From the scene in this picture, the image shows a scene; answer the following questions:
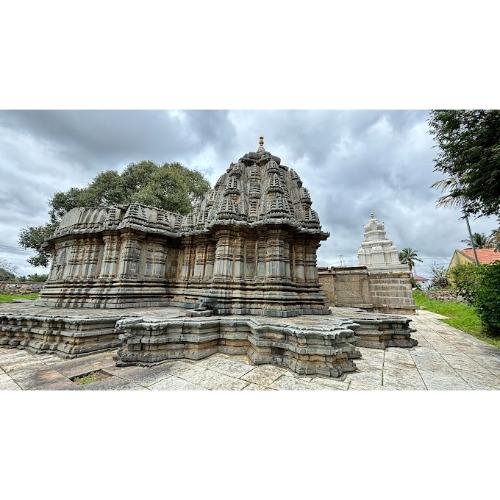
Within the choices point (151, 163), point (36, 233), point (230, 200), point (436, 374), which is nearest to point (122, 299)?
point (230, 200)

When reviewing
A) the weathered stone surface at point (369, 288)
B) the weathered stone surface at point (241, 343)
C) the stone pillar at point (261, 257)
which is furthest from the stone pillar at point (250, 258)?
the weathered stone surface at point (369, 288)

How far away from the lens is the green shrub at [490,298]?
7.81 metres

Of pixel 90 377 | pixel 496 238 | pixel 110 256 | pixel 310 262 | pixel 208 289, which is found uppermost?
pixel 496 238

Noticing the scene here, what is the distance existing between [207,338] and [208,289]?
10.2 feet

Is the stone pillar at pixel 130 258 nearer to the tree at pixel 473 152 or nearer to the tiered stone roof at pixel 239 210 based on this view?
the tiered stone roof at pixel 239 210

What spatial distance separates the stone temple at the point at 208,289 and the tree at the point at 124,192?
30.7ft

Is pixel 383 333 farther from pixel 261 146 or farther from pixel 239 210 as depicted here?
pixel 261 146

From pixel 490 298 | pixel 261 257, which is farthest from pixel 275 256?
pixel 490 298

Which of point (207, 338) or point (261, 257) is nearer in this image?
point (207, 338)

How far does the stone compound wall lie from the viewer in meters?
14.5

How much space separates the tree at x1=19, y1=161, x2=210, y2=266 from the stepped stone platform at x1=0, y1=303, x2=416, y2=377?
46.9 feet

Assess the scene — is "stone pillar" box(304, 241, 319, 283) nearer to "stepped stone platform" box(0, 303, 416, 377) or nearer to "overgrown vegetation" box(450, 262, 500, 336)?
"stepped stone platform" box(0, 303, 416, 377)

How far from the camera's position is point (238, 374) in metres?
4.06

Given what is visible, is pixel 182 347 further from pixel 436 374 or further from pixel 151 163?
pixel 151 163
